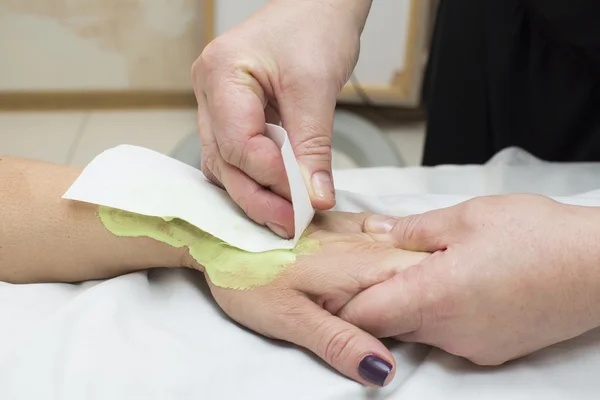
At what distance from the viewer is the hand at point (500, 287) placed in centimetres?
59

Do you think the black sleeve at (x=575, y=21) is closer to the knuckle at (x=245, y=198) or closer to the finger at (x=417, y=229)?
the finger at (x=417, y=229)

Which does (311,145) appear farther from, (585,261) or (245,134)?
(585,261)

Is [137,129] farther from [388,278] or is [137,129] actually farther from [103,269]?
[388,278]

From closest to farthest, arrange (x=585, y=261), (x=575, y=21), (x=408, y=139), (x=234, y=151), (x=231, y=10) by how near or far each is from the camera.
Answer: (x=585, y=261)
(x=234, y=151)
(x=575, y=21)
(x=231, y=10)
(x=408, y=139)

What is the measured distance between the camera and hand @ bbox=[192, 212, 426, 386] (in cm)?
64

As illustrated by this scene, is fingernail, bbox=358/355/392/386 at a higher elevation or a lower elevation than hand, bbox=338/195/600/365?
lower

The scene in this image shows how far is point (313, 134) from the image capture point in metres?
0.72

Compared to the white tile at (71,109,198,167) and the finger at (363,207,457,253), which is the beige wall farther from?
the finger at (363,207,457,253)

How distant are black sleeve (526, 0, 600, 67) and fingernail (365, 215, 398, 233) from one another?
0.45 metres

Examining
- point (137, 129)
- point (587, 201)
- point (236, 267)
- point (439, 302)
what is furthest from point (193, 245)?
point (137, 129)

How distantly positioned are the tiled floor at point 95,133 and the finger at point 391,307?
1.16 metres

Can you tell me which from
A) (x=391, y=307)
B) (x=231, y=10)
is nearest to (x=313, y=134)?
(x=391, y=307)

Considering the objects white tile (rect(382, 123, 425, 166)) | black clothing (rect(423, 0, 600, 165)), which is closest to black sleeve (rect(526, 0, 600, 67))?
black clothing (rect(423, 0, 600, 165))

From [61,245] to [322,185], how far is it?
12.2 inches
